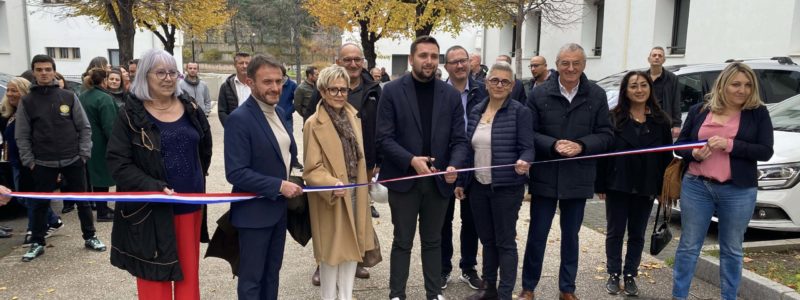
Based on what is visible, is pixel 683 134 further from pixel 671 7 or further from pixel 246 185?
pixel 671 7

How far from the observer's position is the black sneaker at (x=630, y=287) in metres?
4.83

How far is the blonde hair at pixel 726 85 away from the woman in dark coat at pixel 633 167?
1.55 feet

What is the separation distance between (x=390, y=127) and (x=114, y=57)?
30.7 meters

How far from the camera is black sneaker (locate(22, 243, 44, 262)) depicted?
5543 millimetres

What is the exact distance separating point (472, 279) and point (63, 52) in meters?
31.2

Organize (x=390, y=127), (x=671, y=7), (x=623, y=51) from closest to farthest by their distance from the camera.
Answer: (x=390, y=127)
(x=671, y=7)
(x=623, y=51)

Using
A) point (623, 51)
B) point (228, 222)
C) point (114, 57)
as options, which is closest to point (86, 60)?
point (114, 57)

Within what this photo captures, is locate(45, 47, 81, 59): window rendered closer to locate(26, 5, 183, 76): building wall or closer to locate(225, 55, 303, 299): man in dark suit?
locate(26, 5, 183, 76): building wall

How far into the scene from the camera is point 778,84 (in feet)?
30.7

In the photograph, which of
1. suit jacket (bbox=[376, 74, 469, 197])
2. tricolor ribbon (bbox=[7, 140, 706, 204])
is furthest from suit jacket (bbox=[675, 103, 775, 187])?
suit jacket (bbox=[376, 74, 469, 197])

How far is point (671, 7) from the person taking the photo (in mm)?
18625

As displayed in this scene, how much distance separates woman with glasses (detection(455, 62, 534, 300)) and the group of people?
0.01 metres

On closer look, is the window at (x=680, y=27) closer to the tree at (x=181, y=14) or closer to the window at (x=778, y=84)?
the window at (x=778, y=84)

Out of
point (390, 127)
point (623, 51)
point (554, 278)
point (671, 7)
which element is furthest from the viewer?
point (623, 51)
